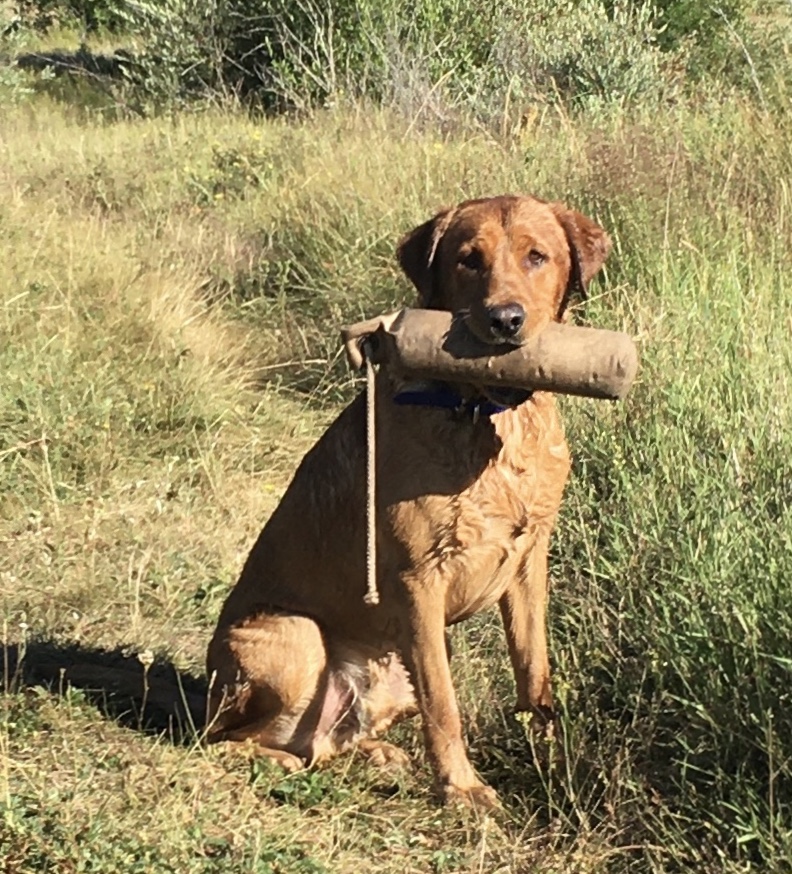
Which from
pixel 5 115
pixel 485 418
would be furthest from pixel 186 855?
pixel 5 115

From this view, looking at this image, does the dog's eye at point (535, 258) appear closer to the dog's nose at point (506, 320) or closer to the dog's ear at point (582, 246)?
the dog's ear at point (582, 246)

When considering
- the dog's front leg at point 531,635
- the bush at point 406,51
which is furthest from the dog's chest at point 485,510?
the bush at point 406,51

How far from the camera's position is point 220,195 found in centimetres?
962

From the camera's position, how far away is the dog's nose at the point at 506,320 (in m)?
3.22

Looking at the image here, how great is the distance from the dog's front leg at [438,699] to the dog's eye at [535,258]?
95cm

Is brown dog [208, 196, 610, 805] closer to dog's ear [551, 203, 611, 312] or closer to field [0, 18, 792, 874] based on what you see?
dog's ear [551, 203, 611, 312]

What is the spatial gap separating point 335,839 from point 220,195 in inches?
274

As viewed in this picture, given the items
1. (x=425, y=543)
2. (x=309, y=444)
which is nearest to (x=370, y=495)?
(x=425, y=543)

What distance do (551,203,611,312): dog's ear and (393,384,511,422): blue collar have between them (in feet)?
1.60

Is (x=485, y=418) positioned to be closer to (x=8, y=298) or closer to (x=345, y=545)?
(x=345, y=545)

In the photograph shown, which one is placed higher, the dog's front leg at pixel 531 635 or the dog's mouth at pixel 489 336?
the dog's mouth at pixel 489 336

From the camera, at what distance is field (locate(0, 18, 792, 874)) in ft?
10.7

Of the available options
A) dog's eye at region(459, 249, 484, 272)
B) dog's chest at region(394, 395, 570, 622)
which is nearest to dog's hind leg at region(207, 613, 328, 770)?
dog's chest at region(394, 395, 570, 622)

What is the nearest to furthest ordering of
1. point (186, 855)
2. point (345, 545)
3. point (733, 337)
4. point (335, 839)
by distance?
point (186, 855) < point (335, 839) < point (345, 545) < point (733, 337)
